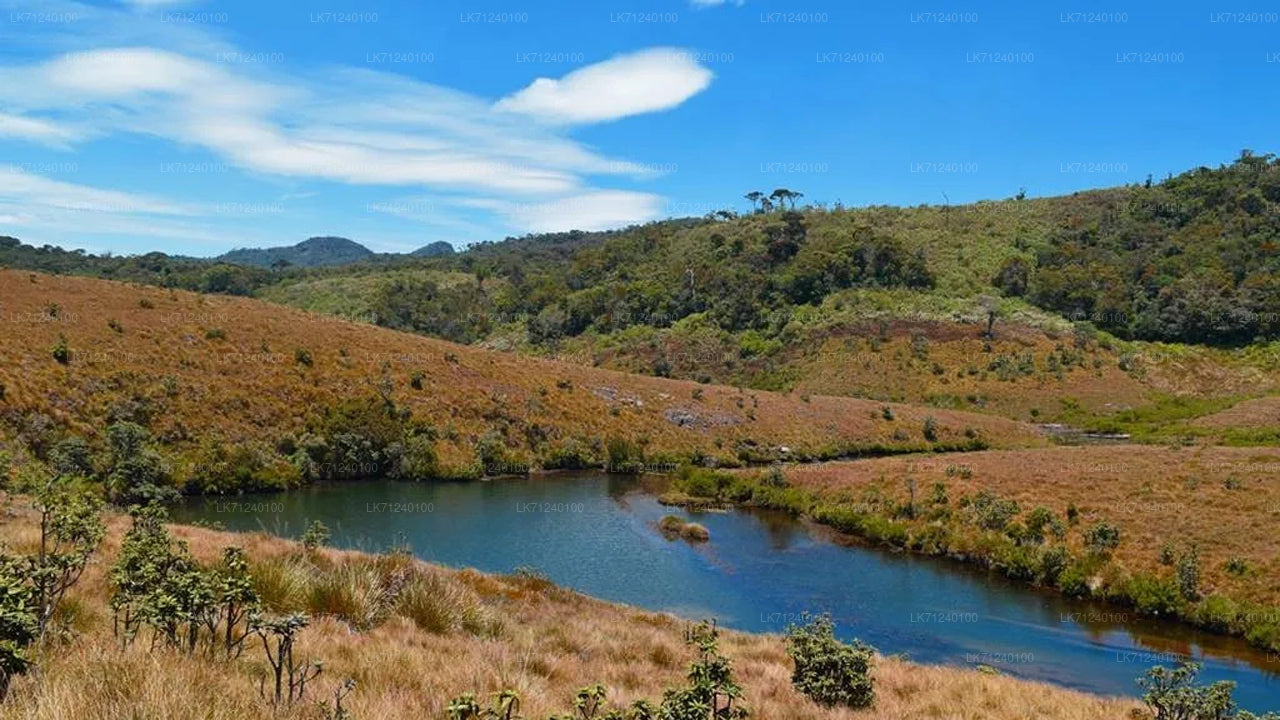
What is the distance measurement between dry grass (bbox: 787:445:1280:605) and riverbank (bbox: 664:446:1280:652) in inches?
2.7

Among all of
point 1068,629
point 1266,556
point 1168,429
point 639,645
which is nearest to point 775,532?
point 1068,629

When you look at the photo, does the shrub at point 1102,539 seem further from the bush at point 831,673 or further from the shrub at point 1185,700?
the bush at point 831,673

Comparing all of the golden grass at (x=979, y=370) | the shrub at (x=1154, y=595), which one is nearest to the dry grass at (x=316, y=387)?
the golden grass at (x=979, y=370)

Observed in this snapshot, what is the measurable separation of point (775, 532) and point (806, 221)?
114 metres

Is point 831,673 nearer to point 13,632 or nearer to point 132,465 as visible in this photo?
point 13,632

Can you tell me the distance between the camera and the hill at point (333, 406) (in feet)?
141

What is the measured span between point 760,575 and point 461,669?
26002mm

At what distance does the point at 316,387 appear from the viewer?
177 ft

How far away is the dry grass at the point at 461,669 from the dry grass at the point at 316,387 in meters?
29.7

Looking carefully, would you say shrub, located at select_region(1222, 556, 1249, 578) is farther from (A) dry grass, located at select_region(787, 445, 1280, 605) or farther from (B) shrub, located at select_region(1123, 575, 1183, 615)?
(B) shrub, located at select_region(1123, 575, 1183, 615)

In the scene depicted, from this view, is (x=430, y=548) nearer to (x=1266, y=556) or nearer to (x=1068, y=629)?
(x=1068, y=629)

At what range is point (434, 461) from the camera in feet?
171

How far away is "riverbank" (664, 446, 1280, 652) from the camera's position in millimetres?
27594

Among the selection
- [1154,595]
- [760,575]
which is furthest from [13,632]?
[1154,595]
